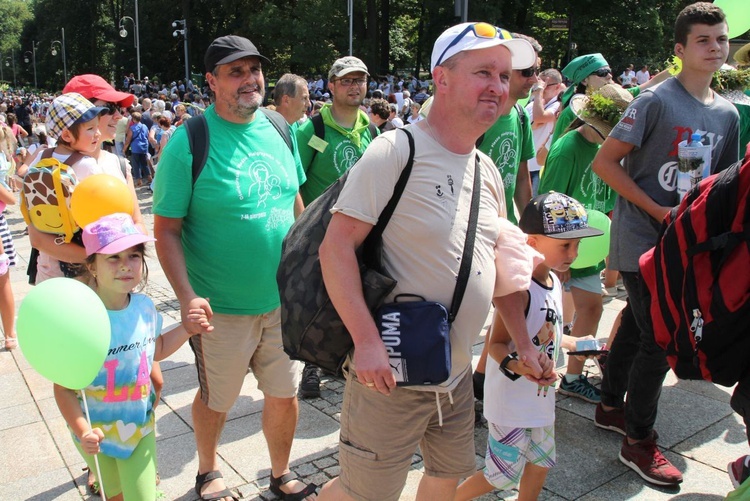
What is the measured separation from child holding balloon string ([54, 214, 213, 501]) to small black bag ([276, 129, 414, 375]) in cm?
67

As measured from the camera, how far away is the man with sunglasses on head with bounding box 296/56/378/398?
15.5 feet

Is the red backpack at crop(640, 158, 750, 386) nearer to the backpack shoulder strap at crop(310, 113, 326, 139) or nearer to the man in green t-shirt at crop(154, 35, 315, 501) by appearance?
the man in green t-shirt at crop(154, 35, 315, 501)

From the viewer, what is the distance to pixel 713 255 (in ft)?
7.73

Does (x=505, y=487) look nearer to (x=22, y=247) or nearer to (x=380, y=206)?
(x=380, y=206)

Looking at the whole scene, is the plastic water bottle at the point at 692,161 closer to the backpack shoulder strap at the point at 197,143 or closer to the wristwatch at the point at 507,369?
the wristwatch at the point at 507,369

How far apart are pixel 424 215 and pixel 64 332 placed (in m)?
1.36

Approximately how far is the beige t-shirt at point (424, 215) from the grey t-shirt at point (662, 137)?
1.63 meters

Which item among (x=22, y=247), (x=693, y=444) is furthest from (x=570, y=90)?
(x=22, y=247)

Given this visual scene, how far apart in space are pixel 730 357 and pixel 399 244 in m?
1.23

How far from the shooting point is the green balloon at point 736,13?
492cm

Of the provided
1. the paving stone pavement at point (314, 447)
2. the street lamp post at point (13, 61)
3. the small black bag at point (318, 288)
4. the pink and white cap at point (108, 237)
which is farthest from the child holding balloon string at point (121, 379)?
the street lamp post at point (13, 61)

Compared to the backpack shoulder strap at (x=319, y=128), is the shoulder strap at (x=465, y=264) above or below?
below

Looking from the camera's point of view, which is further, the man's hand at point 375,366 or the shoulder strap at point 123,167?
the shoulder strap at point 123,167

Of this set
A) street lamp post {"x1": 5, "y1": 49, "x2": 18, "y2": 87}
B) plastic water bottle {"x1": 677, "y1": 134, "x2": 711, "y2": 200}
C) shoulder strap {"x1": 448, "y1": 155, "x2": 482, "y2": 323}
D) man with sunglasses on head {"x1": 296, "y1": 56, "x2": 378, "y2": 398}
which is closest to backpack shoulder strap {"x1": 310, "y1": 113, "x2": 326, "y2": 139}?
man with sunglasses on head {"x1": 296, "y1": 56, "x2": 378, "y2": 398}
